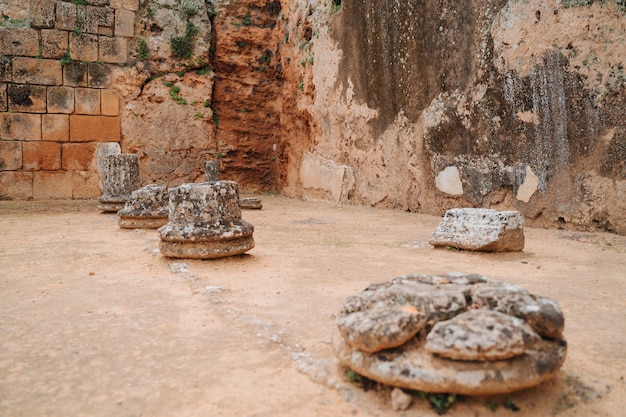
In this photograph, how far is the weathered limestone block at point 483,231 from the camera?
4453 mm

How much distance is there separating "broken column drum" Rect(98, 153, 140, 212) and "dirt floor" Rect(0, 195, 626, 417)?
2816 mm

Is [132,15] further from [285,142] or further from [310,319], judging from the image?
[310,319]

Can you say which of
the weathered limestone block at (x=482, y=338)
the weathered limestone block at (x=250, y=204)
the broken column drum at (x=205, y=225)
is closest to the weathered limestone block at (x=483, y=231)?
the broken column drum at (x=205, y=225)

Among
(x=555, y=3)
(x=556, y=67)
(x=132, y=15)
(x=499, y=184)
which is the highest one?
(x=132, y=15)

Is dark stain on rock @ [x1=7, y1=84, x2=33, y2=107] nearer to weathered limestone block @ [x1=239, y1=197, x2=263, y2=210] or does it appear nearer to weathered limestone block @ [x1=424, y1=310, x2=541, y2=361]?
weathered limestone block @ [x1=239, y1=197, x2=263, y2=210]

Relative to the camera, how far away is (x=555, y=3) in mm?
5660

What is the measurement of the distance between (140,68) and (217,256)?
8.05 meters

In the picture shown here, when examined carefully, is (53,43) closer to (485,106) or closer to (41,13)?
(41,13)

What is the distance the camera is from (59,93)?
1022 centimetres

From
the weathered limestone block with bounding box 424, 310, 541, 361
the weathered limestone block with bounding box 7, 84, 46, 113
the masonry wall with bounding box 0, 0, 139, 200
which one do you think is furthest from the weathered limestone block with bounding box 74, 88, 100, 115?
the weathered limestone block with bounding box 424, 310, 541, 361

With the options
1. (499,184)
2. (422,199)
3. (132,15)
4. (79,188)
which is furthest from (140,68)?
(499,184)

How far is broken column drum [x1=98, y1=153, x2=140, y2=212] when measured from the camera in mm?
8283

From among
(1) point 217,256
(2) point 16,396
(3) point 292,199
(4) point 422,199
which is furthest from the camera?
(3) point 292,199

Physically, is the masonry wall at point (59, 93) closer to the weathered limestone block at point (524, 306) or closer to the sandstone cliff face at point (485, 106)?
the sandstone cliff face at point (485, 106)
